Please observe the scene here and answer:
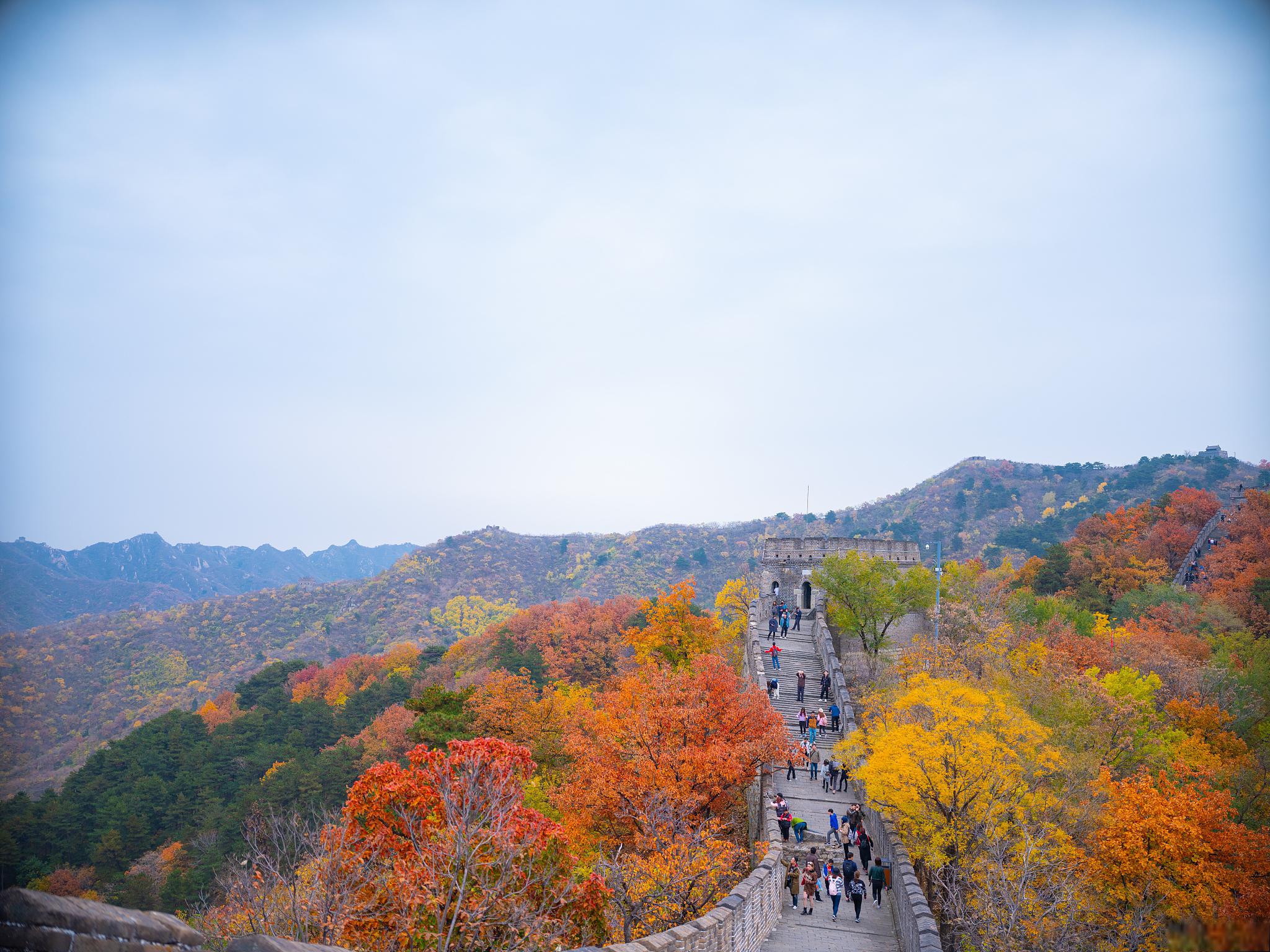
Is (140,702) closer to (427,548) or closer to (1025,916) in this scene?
(427,548)

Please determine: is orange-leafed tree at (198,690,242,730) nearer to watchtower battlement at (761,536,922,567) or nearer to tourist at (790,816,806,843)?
watchtower battlement at (761,536,922,567)

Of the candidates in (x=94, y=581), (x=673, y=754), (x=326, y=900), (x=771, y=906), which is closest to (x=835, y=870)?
(x=771, y=906)

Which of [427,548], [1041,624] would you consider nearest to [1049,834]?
[1041,624]

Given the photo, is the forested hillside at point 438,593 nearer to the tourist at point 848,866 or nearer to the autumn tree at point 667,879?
the autumn tree at point 667,879

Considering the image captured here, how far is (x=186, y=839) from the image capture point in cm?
4241

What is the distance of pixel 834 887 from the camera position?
586 inches

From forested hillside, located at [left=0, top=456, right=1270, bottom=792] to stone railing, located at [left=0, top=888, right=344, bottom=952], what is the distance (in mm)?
64549

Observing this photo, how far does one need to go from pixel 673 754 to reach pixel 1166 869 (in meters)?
10.3

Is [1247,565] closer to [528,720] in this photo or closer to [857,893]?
[857,893]

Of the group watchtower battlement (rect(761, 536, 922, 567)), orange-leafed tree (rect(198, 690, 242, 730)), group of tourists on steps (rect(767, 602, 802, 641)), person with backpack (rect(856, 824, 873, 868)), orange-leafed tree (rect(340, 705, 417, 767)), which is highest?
watchtower battlement (rect(761, 536, 922, 567))

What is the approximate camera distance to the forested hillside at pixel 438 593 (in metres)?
73.8

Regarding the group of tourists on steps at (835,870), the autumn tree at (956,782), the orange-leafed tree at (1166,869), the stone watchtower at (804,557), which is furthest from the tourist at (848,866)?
the stone watchtower at (804,557)

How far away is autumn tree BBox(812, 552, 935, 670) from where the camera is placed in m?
29.2

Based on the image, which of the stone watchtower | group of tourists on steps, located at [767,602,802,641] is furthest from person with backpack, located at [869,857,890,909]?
the stone watchtower
